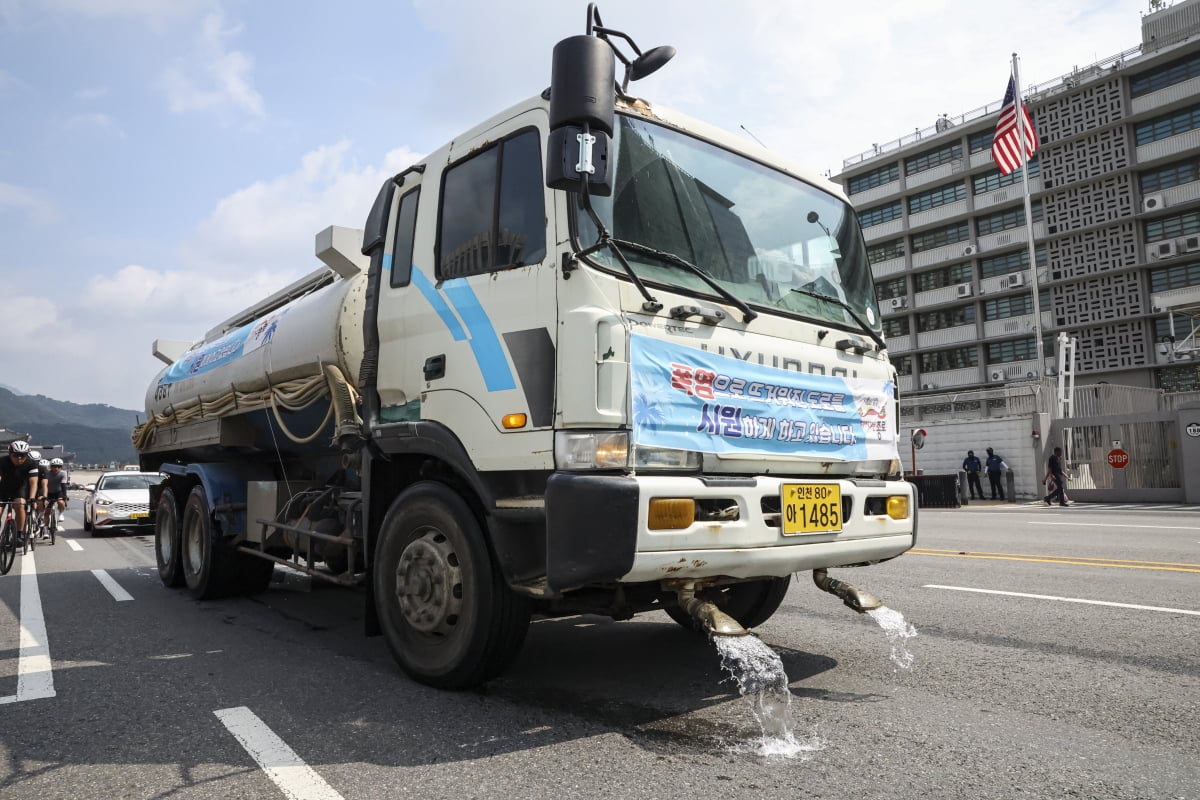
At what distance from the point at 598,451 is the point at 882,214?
5222cm

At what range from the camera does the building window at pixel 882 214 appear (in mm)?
50031

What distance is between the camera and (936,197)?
157ft

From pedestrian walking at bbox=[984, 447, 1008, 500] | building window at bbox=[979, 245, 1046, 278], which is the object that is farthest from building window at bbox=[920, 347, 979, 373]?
pedestrian walking at bbox=[984, 447, 1008, 500]

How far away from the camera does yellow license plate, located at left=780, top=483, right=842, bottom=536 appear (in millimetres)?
3697

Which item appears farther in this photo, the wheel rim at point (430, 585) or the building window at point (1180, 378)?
the building window at point (1180, 378)

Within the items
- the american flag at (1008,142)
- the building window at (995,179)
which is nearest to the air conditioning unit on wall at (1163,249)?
the building window at (995,179)

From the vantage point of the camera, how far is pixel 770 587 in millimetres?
5047

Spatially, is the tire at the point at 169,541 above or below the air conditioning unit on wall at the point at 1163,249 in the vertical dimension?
below

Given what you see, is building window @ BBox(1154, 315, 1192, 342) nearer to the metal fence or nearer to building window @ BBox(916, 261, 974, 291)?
building window @ BBox(916, 261, 974, 291)

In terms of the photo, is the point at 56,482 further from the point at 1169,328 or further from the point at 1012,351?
the point at 1012,351

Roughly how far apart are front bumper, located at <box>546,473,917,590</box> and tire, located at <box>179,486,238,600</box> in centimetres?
501

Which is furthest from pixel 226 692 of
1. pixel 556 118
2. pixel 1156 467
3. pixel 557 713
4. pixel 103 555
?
pixel 1156 467

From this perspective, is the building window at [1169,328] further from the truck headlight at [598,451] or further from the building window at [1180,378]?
the truck headlight at [598,451]

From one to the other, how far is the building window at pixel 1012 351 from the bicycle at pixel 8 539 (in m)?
45.5
